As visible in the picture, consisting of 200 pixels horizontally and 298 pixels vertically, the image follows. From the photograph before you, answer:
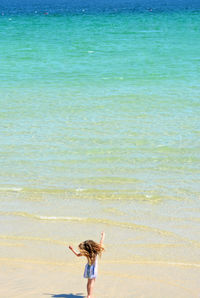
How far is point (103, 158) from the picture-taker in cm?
1177

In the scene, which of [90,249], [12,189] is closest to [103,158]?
[12,189]

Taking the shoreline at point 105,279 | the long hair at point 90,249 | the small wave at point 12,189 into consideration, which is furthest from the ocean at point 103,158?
the long hair at point 90,249

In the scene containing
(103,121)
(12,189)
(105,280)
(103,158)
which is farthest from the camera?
(103,121)

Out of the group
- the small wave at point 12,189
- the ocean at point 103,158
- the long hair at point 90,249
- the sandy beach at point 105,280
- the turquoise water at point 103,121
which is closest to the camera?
the long hair at point 90,249

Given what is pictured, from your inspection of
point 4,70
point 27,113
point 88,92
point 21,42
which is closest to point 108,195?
point 27,113

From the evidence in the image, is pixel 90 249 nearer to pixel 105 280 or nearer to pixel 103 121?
pixel 105 280

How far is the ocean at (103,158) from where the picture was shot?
328 inches

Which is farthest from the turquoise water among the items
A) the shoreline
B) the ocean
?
the shoreline

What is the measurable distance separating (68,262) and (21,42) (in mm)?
30168

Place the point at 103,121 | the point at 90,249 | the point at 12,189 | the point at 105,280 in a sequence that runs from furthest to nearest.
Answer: the point at 103,121 → the point at 12,189 → the point at 105,280 → the point at 90,249

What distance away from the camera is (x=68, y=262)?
7.45 metres

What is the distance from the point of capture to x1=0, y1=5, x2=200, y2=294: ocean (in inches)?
328

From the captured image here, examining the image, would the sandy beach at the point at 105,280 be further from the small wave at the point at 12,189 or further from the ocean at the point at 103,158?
the small wave at the point at 12,189

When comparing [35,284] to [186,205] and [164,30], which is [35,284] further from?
[164,30]
